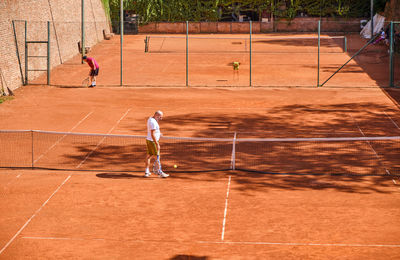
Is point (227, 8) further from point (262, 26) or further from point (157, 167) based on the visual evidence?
point (157, 167)

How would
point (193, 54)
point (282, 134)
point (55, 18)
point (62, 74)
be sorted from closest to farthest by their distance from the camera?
point (282, 134), point (62, 74), point (55, 18), point (193, 54)

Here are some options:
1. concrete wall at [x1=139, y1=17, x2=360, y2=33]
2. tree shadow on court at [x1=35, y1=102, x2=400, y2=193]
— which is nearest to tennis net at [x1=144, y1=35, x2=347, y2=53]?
concrete wall at [x1=139, y1=17, x2=360, y2=33]

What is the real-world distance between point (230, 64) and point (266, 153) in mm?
21416

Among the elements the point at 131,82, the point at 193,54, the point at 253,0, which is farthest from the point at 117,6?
the point at 131,82

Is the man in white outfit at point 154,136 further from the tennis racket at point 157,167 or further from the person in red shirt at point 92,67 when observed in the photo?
the person in red shirt at point 92,67

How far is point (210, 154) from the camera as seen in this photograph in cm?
1839

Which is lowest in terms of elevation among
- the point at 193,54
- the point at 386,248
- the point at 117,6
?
the point at 386,248

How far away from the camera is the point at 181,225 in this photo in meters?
12.5

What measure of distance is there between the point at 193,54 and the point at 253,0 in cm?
2087

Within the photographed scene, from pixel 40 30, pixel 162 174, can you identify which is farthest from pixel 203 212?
pixel 40 30

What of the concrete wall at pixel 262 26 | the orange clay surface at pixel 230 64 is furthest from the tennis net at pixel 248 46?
the concrete wall at pixel 262 26

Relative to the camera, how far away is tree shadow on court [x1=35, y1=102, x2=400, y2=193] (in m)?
15.9

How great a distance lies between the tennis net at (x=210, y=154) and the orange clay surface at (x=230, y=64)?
12312 millimetres

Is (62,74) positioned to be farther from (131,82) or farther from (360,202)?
(360,202)
